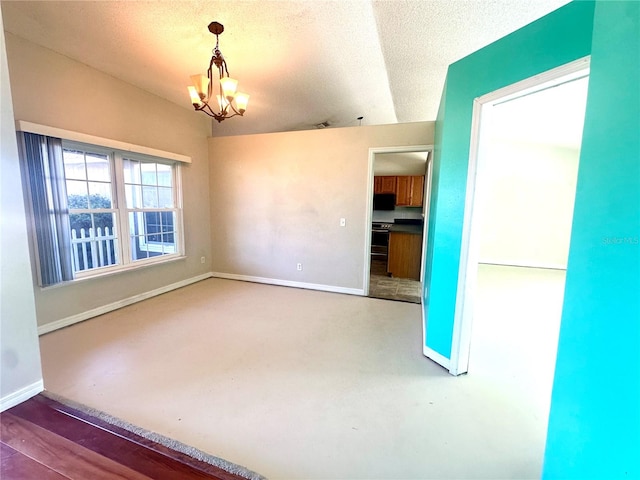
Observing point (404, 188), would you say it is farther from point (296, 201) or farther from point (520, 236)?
point (296, 201)

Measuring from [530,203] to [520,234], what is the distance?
68 centimetres

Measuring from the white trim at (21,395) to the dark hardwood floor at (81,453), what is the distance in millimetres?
48

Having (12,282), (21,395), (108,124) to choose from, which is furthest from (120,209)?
(21,395)

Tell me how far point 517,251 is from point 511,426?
541 cm

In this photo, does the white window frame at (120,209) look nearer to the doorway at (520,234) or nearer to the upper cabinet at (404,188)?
the doorway at (520,234)

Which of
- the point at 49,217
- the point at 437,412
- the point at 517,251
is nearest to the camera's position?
the point at 437,412

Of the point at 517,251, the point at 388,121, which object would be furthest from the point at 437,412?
the point at 517,251

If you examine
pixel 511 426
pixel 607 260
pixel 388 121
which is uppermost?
pixel 388 121

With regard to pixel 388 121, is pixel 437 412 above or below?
below

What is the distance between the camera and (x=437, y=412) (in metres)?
1.74

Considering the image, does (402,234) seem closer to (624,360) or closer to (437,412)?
(437,412)

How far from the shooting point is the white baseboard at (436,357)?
2196 mm

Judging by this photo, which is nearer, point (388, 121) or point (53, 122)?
point (53, 122)

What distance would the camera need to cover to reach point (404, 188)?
6492 mm
